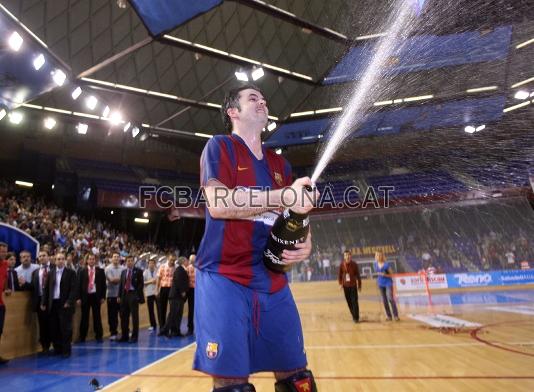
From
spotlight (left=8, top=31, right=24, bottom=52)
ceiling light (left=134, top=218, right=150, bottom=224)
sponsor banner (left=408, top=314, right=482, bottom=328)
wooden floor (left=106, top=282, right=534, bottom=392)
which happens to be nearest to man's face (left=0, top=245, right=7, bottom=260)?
wooden floor (left=106, top=282, right=534, bottom=392)

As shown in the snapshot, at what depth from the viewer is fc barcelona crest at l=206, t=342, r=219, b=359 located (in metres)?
1.60

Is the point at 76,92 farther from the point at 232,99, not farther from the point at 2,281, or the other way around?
the point at 232,99

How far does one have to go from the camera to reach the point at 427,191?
25.0 m

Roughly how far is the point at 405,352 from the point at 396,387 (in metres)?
2.03

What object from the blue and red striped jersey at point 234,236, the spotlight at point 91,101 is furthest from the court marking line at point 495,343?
the spotlight at point 91,101

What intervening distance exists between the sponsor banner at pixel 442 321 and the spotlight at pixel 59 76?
676 inches

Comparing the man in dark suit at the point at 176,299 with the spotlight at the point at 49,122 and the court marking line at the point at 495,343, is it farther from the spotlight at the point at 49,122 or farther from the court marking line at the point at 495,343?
the spotlight at the point at 49,122

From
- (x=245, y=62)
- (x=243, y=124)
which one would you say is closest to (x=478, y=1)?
(x=245, y=62)

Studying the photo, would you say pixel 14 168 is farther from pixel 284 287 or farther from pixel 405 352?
pixel 284 287

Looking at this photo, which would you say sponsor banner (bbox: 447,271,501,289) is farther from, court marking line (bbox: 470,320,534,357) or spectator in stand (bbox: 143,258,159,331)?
spectator in stand (bbox: 143,258,159,331)

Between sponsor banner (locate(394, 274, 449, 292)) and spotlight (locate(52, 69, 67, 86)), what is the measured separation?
56.7 ft

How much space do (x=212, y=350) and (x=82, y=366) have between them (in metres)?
→ 5.96

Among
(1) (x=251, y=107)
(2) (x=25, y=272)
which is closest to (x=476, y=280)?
(2) (x=25, y=272)

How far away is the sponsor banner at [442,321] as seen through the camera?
335 inches
